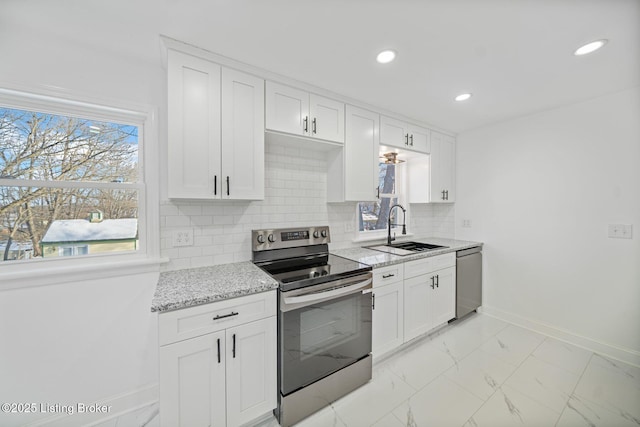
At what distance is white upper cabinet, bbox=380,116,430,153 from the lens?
99.7 inches

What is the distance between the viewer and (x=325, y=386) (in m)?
1.63

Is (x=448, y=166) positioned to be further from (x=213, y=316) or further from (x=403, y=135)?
(x=213, y=316)

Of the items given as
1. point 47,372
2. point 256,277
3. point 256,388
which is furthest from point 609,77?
point 47,372

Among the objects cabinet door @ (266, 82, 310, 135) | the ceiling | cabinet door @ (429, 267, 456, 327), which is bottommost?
cabinet door @ (429, 267, 456, 327)

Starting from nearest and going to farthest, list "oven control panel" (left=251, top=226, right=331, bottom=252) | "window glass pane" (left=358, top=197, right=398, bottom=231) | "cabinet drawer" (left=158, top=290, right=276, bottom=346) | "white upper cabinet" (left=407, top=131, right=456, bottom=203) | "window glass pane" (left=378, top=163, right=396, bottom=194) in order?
1. "cabinet drawer" (left=158, top=290, right=276, bottom=346)
2. "oven control panel" (left=251, top=226, right=331, bottom=252)
3. "window glass pane" (left=358, top=197, right=398, bottom=231)
4. "white upper cabinet" (left=407, top=131, right=456, bottom=203)
5. "window glass pane" (left=378, top=163, right=396, bottom=194)

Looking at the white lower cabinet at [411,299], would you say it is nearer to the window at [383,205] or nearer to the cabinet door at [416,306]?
the cabinet door at [416,306]

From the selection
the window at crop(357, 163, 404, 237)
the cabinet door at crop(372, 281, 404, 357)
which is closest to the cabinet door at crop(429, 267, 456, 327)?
the cabinet door at crop(372, 281, 404, 357)

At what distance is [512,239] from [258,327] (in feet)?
9.78

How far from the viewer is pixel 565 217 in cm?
242

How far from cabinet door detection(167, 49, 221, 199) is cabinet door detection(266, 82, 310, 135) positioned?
1.25ft

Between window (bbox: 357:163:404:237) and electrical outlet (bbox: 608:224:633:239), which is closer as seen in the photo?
electrical outlet (bbox: 608:224:633:239)

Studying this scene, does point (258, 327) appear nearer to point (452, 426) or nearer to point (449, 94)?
point (452, 426)

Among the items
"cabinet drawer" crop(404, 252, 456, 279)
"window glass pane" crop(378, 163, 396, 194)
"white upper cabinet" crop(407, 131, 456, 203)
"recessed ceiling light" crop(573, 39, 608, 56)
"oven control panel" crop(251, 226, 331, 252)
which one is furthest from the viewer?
"window glass pane" crop(378, 163, 396, 194)

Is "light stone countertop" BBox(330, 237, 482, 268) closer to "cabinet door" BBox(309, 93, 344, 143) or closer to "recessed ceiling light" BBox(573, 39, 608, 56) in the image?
"cabinet door" BBox(309, 93, 344, 143)
